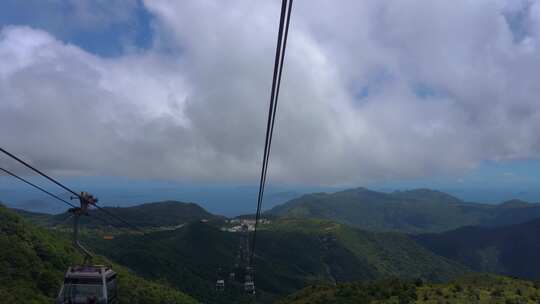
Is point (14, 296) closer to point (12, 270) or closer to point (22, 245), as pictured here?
point (12, 270)

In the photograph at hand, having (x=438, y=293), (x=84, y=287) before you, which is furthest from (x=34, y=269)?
(x=84, y=287)

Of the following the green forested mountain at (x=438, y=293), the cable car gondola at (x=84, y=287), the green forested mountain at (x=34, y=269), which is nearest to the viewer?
the cable car gondola at (x=84, y=287)

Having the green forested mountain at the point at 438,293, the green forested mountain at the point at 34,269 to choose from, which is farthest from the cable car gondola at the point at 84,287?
the green forested mountain at the point at 34,269

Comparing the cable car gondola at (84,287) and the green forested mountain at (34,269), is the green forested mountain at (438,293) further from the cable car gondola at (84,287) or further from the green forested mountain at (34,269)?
the cable car gondola at (84,287)

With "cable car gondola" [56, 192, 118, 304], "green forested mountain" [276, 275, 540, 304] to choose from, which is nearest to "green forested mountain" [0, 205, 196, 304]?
"green forested mountain" [276, 275, 540, 304]

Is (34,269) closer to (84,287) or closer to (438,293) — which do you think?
(438,293)
